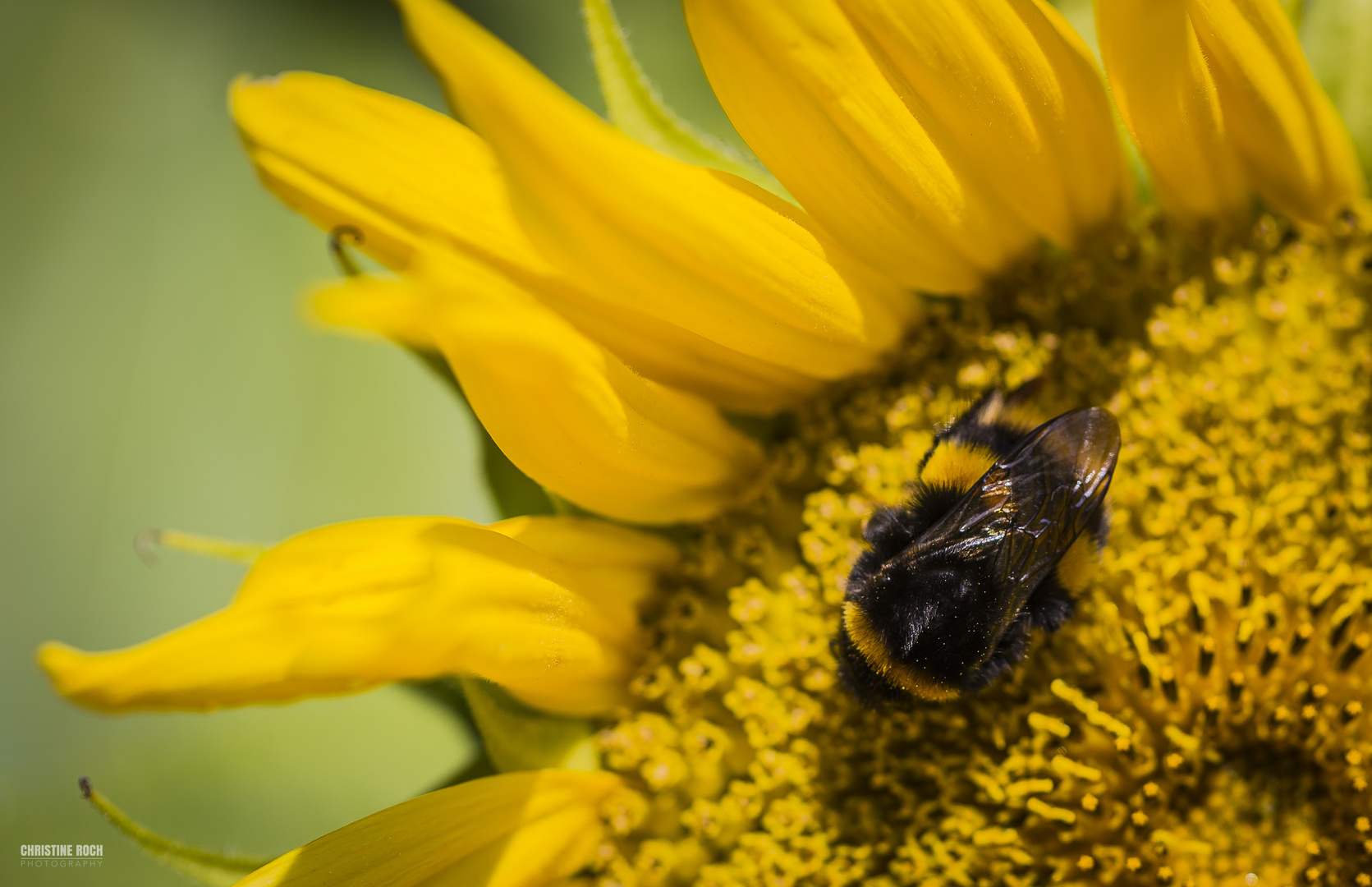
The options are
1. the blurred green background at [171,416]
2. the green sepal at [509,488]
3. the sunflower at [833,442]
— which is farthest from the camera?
the blurred green background at [171,416]

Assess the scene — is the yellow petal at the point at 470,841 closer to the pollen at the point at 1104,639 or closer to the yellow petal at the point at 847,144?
the pollen at the point at 1104,639

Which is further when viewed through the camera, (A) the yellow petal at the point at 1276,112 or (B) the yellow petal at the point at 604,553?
(B) the yellow petal at the point at 604,553

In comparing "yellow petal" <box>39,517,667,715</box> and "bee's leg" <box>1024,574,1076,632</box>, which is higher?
"yellow petal" <box>39,517,667,715</box>

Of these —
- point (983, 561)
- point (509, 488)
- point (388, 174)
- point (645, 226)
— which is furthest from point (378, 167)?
point (983, 561)

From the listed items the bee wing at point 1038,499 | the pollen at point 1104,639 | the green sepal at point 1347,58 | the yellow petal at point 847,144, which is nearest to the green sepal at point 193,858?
the pollen at point 1104,639

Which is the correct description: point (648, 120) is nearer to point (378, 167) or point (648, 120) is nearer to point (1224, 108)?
point (378, 167)

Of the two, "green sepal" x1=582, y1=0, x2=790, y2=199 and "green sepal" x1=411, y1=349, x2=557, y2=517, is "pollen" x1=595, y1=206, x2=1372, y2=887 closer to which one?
"green sepal" x1=411, y1=349, x2=557, y2=517

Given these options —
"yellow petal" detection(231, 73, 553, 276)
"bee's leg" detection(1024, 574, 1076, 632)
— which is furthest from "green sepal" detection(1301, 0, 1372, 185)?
"yellow petal" detection(231, 73, 553, 276)

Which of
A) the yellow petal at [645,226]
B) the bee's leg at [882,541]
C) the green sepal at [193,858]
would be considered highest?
the yellow petal at [645,226]
